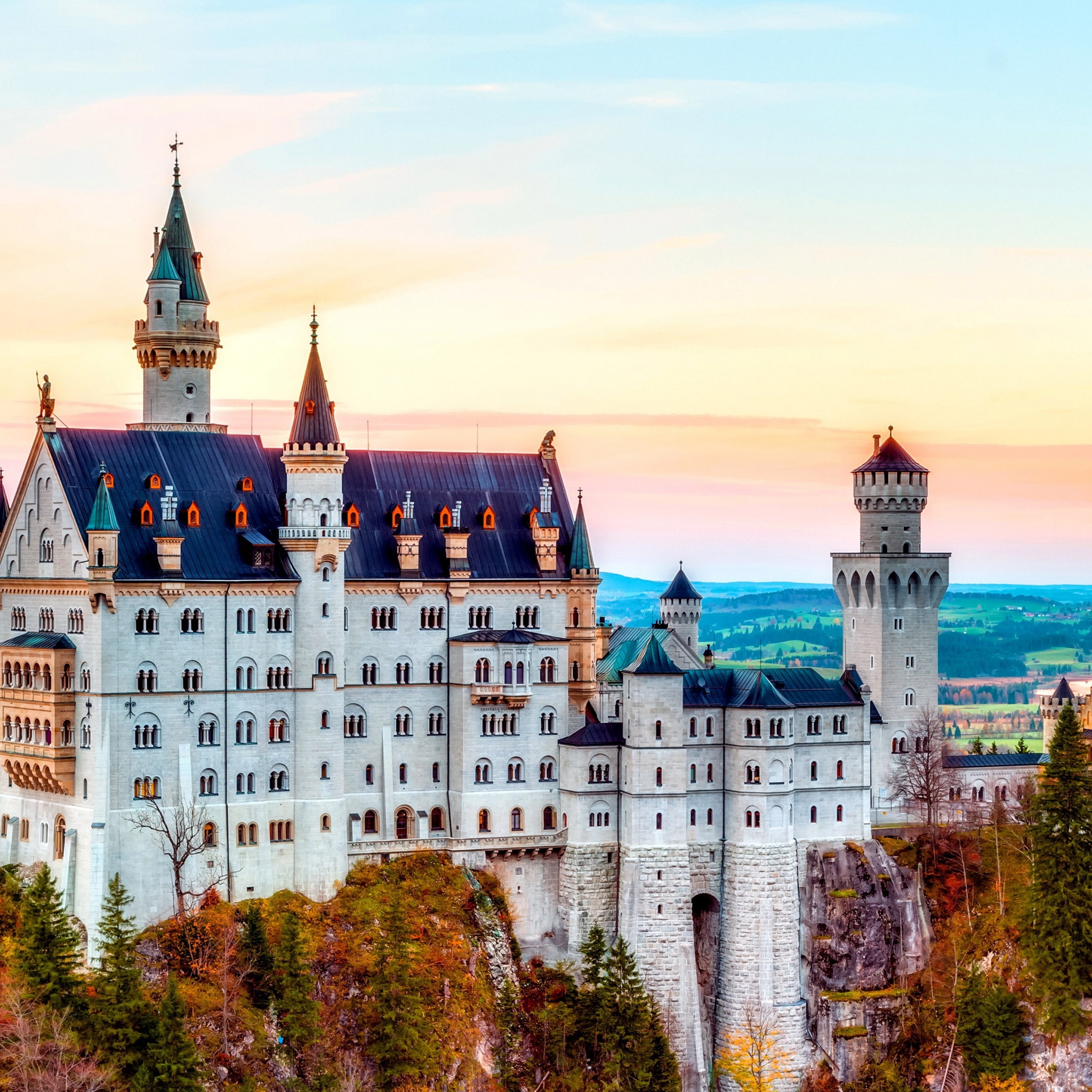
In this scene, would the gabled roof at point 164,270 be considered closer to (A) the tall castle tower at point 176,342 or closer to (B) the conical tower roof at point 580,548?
(A) the tall castle tower at point 176,342

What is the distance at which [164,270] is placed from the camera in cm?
11894

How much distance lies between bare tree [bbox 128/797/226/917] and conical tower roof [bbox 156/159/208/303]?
109 ft

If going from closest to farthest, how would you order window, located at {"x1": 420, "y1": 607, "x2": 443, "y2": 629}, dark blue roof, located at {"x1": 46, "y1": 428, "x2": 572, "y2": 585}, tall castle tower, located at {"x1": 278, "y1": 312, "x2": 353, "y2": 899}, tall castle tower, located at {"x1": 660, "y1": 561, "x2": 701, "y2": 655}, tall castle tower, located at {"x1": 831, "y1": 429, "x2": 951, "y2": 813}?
1. dark blue roof, located at {"x1": 46, "y1": 428, "x2": 572, "y2": 585}
2. tall castle tower, located at {"x1": 278, "y1": 312, "x2": 353, "y2": 899}
3. window, located at {"x1": 420, "y1": 607, "x2": 443, "y2": 629}
4. tall castle tower, located at {"x1": 831, "y1": 429, "x2": 951, "y2": 813}
5. tall castle tower, located at {"x1": 660, "y1": 561, "x2": 701, "y2": 655}

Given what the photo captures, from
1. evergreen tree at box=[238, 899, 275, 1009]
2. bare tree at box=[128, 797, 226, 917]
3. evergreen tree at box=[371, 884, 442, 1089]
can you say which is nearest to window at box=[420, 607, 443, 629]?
bare tree at box=[128, 797, 226, 917]

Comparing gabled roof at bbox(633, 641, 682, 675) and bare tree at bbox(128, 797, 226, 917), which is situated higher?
gabled roof at bbox(633, 641, 682, 675)

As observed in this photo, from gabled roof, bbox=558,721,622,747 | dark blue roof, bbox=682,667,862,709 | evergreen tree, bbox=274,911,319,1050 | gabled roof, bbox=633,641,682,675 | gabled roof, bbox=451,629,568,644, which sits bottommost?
evergreen tree, bbox=274,911,319,1050

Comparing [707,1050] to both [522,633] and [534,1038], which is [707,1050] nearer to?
[534,1038]

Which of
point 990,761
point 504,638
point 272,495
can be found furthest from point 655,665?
point 990,761

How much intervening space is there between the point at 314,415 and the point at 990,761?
163 ft

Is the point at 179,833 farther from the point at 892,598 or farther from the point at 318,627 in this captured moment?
the point at 892,598

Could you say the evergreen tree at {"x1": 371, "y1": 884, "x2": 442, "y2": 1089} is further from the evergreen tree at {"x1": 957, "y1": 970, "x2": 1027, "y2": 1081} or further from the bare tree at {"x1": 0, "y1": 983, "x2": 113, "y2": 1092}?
the evergreen tree at {"x1": 957, "y1": 970, "x2": 1027, "y2": 1081}

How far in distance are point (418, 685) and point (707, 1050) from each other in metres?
27.2

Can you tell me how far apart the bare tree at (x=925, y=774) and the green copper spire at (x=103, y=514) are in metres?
51.3

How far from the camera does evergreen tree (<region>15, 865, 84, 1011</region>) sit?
92.2 metres
